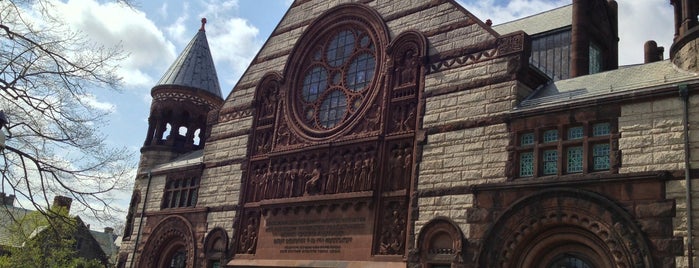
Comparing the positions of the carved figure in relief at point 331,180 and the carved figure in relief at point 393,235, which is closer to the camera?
the carved figure in relief at point 393,235

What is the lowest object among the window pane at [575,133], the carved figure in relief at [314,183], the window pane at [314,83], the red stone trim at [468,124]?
the carved figure in relief at [314,183]

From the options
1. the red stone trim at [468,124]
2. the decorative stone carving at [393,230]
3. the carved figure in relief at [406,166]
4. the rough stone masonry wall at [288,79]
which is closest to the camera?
the red stone trim at [468,124]

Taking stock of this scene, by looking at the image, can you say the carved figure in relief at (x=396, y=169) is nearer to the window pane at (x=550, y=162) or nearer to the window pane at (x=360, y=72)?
the window pane at (x=360, y=72)

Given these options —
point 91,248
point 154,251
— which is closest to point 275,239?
point 154,251

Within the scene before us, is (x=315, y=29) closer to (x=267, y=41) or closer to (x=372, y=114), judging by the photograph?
(x=267, y=41)

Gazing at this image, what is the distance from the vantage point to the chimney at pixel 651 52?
28.3m

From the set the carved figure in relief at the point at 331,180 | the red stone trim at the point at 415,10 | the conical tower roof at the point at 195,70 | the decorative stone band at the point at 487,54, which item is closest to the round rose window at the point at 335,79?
the red stone trim at the point at 415,10

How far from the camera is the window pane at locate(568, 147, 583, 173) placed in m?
14.4

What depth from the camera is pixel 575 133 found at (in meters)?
14.8

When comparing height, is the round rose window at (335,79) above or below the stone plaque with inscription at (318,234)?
above

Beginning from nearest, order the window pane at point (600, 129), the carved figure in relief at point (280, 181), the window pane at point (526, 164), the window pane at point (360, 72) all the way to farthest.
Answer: the window pane at point (600, 129), the window pane at point (526, 164), the window pane at point (360, 72), the carved figure in relief at point (280, 181)

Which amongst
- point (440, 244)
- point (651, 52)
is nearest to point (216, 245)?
point (440, 244)

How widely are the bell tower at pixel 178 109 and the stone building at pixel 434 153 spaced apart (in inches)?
13.0

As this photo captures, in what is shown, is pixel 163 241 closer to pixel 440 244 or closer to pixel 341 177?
pixel 341 177
